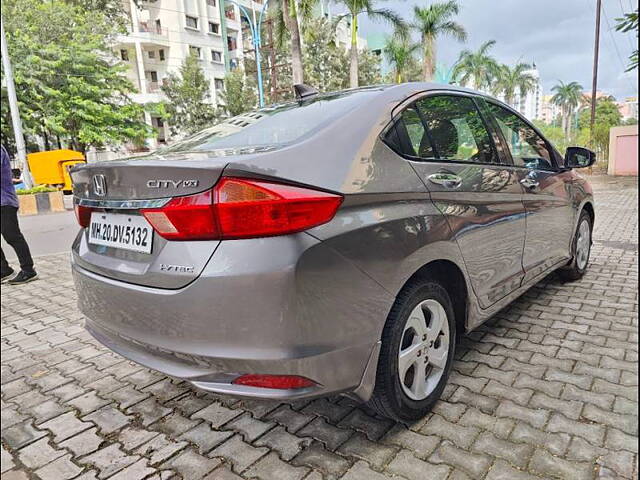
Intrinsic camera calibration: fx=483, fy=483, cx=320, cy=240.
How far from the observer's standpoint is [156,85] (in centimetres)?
3719

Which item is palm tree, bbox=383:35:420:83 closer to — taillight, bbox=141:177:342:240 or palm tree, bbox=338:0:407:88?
palm tree, bbox=338:0:407:88

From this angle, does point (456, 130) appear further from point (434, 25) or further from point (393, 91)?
point (434, 25)

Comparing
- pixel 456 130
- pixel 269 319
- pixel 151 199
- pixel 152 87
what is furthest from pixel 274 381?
pixel 152 87

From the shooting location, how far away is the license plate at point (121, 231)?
1915 millimetres

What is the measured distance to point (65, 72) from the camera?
71.4ft

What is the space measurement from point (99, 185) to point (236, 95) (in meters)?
31.6

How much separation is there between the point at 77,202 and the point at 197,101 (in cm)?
3098

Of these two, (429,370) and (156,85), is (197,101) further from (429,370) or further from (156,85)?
(429,370)

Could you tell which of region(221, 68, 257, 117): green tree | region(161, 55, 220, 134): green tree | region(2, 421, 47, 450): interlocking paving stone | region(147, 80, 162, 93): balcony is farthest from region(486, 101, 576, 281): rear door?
region(147, 80, 162, 93): balcony

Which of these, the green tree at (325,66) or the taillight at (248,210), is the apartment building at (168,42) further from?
the taillight at (248,210)

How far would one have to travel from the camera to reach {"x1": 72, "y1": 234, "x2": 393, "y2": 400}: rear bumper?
66.1 inches

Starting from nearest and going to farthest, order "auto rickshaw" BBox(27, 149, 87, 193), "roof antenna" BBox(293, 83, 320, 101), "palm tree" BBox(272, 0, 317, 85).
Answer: "roof antenna" BBox(293, 83, 320, 101), "palm tree" BBox(272, 0, 317, 85), "auto rickshaw" BBox(27, 149, 87, 193)

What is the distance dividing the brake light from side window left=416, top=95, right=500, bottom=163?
132 cm

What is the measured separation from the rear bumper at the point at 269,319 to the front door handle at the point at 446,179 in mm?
677
